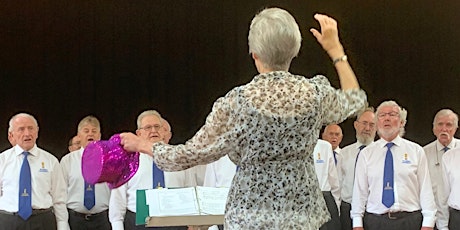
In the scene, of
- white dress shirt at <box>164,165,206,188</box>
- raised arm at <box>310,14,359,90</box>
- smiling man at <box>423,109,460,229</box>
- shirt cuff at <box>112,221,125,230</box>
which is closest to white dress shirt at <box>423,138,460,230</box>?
smiling man at <box>423,109,460,229</box>

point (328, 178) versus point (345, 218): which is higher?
point (328, 178)

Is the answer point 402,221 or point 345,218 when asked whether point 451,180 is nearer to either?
point 402,221

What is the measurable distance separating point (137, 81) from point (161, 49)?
17.6 inches

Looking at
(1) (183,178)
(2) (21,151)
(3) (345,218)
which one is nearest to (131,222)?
(1) (183,178)

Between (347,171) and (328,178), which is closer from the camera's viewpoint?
(328,178)

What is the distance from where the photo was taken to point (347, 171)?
6898mm

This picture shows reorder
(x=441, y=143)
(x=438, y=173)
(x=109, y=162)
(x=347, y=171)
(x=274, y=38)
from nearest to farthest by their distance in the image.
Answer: (x=274, y=38), (x=109, y=162), (x=438, y=173), (x=441, y=143), (x=347, y=171)

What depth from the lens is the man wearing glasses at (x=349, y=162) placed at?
6754 mm

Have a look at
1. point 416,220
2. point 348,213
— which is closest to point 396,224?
point 416,220

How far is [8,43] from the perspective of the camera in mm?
7535

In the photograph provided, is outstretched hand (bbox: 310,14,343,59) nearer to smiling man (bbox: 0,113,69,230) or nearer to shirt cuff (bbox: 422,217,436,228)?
shirt cuff (bbox: 422,217,436,228)


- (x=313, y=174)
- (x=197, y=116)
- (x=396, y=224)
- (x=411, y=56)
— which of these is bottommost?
(x=396, y=224)

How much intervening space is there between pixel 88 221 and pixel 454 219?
124 inches

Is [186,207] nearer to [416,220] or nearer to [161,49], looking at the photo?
[416,220]
